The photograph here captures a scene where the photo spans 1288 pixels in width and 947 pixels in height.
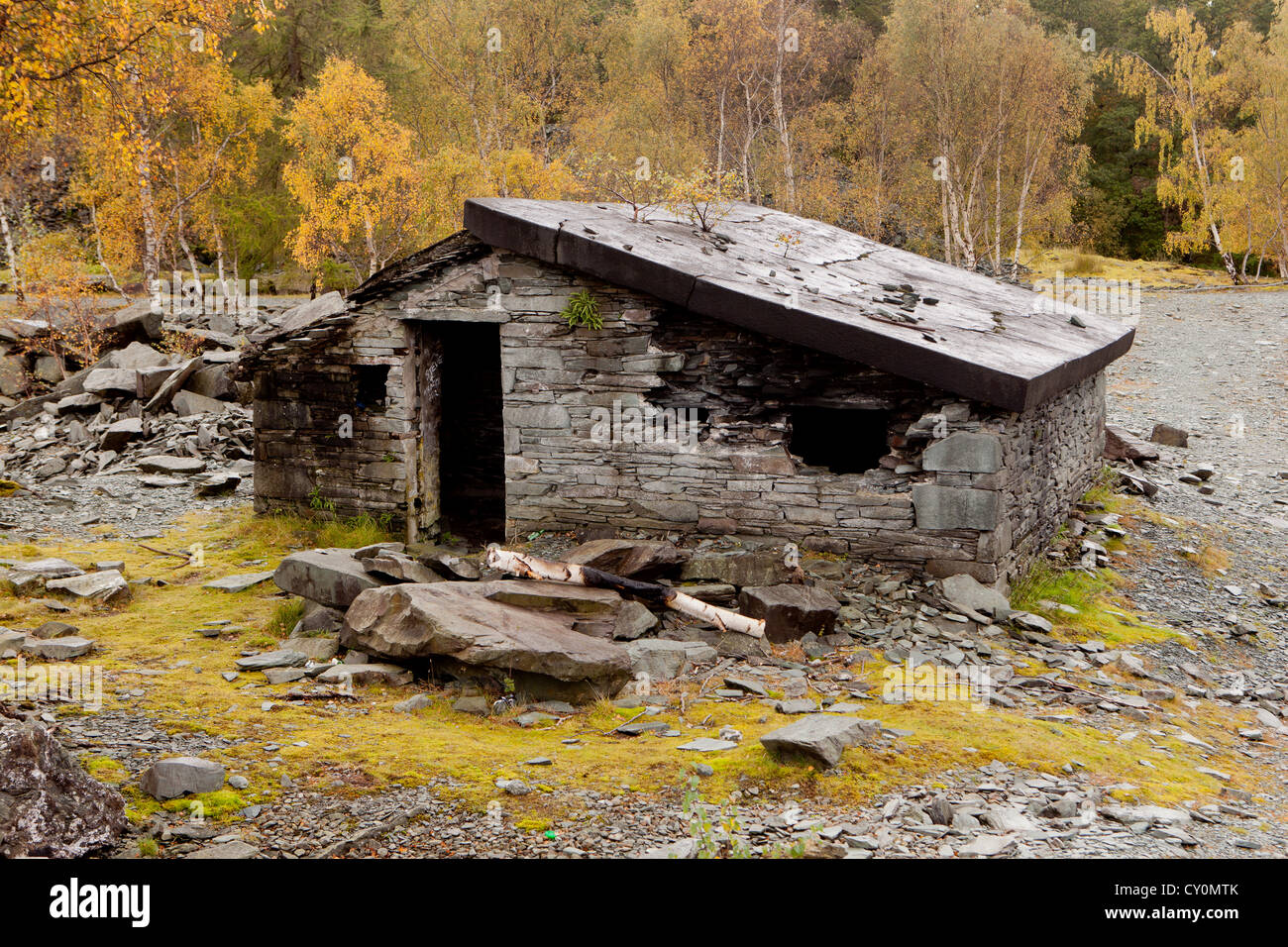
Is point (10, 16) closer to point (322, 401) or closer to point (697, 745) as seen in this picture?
point (322, 401)

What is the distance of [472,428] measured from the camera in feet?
41.0

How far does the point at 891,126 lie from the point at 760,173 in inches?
173

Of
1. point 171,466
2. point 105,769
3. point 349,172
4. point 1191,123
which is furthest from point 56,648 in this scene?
point 1191,123

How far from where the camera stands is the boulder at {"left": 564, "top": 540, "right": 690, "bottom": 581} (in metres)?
8.62

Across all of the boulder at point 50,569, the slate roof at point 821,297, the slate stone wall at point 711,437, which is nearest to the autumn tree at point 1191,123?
the slate roof at point 821,297

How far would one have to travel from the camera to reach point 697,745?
6078 millimetres

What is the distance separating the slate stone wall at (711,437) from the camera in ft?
28.3

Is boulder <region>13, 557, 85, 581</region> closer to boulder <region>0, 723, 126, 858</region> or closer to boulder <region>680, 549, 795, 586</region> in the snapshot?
boulder <region>0, 723, 126, 858</region>

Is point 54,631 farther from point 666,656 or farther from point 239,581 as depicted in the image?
point 666,656

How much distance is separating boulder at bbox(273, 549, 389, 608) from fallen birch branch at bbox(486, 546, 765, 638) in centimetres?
129

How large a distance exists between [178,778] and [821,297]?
6740 mm

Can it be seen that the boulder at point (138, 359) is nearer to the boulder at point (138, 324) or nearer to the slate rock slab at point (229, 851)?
the boulder at point (138, 324)

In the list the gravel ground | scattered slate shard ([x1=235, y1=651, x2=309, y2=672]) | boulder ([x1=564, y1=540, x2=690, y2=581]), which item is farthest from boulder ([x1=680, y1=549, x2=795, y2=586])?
scattered slate shard ([x1=235, y1=651, x2=309, y2=672])
